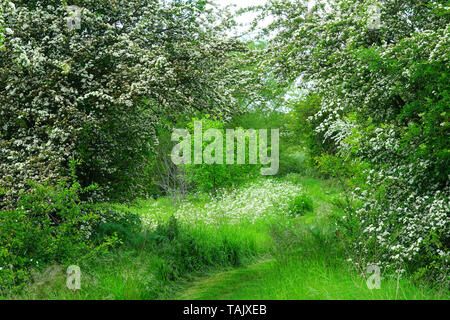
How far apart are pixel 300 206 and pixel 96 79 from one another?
25.5 ft

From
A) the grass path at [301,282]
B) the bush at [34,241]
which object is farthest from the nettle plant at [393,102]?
the bush at [34,241]

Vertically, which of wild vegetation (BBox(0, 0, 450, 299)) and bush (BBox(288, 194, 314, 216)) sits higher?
wild vegetation (BBox(0, 0, 450, 299))

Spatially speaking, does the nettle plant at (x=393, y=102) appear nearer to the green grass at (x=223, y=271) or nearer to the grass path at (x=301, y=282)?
the grass path at (x=301, y=282)

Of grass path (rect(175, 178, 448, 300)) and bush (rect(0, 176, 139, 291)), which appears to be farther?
bush (rect(0, 176, 139, 291))

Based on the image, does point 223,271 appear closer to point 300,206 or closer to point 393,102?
point 393,102

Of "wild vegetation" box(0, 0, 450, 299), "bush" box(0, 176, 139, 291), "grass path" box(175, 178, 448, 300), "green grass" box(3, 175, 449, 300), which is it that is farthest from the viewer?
"wild vegetation" box(0, 0, 450, 299)

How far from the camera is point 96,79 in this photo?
332 inches

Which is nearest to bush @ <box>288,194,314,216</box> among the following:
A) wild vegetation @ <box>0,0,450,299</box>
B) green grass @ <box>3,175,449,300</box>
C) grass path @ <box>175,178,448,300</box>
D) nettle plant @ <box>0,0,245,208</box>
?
wild vegetation @ <box>0,0,450,299</box>

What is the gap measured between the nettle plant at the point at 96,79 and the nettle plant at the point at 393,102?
178 centimetres

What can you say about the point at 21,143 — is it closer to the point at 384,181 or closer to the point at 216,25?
the point at 216,25

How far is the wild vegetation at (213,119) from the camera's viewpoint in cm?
565

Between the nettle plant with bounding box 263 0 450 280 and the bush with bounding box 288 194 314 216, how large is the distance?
533cm

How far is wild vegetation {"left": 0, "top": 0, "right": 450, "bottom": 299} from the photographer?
18.5 ft

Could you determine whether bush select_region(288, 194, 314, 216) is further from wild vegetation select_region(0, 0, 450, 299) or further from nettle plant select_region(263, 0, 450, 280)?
nettle plant select_region(263, 0, 450, 280)
